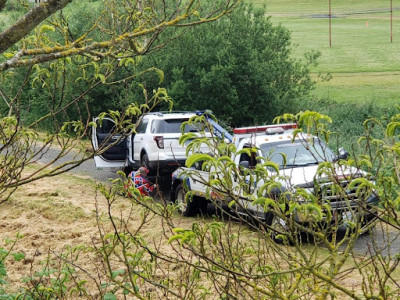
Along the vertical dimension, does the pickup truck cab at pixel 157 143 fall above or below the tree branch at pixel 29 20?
below

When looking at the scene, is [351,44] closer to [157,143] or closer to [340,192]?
[157,143]

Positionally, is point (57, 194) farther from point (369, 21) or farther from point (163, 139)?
point (369, 21)

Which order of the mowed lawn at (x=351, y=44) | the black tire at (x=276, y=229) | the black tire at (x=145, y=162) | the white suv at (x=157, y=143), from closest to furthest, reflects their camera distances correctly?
the black tire at (x=276, y=229)
the white suv at (x=157, y=143)
the black tire at (x=145, y=162)
the mowed lawn at (x=351, y=44)

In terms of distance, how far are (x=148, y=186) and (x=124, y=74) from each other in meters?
10.9

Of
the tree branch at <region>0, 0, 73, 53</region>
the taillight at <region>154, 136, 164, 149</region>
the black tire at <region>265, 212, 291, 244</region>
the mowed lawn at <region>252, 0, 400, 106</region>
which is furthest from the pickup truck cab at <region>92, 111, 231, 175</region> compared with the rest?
the tree branch at <region>0, 0, 73, 53</region>

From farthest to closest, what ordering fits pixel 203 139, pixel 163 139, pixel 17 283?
pixel 163 139, pixel 17 283, pixel 203 139

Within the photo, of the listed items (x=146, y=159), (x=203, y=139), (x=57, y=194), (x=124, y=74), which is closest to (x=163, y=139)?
(x=146, y=159)

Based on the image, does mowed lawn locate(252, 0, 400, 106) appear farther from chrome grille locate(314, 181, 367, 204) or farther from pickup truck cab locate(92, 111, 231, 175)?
chrome grille locate(314, 181, 367, 204)

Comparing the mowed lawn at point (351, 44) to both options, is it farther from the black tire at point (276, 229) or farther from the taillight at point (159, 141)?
the black tire at point (276, 229)

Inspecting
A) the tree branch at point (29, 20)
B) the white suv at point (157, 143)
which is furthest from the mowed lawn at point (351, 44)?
the tree branch at point (29, 20)

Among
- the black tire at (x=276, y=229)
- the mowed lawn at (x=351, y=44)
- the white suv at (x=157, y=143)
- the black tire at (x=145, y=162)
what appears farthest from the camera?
the mowed lawn at (x=351, y=44)

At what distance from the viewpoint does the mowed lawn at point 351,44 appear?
41203 mm

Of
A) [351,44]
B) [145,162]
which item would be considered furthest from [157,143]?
[351,44]

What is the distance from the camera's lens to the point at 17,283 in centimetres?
1041
